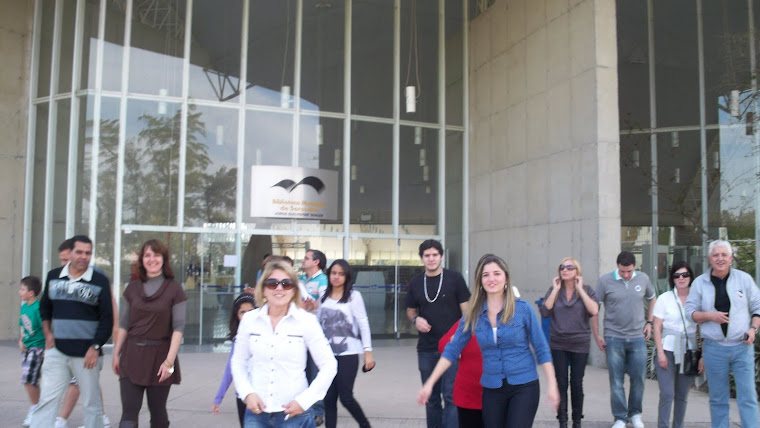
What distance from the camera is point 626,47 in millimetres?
16281

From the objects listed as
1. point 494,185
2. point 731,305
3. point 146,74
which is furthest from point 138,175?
point 731,305

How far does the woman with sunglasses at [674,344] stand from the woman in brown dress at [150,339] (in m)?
4.42

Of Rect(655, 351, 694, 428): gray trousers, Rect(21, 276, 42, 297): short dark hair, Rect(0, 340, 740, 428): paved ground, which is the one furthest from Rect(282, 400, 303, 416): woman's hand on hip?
Rect(21, 276, 42, 297): short dark hair

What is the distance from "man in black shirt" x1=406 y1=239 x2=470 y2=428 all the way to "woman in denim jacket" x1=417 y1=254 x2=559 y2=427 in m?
Result: 1.44

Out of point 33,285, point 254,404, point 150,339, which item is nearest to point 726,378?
Answer: point 254,404

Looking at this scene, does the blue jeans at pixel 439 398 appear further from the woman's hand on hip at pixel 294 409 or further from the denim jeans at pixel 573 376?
the woman's hand on hip at pixel 294 409

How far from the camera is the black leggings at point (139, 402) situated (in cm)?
503

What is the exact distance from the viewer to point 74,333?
540 centimetres

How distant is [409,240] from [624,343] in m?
8.20

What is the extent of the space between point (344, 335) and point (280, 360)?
244cm

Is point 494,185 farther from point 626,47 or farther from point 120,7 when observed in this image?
point 120,7

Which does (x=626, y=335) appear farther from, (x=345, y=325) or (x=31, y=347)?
(x=31, y=347)

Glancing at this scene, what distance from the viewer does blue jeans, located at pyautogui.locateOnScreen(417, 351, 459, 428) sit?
5480mm

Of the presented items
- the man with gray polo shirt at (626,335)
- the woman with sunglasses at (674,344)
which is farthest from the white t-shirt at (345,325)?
the woman with sunglasses at (674,344)
